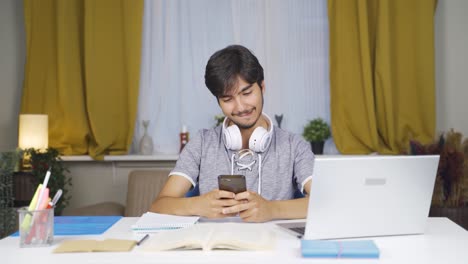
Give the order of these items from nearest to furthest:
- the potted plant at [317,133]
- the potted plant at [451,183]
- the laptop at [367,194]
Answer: the laptop at [367,194] < the potted plant at [451,183] < the potted plant at [317,133]

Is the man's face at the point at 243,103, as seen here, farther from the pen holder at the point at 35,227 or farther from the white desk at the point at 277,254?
the pen holder at the point at 35,227

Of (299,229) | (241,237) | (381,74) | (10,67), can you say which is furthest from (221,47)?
(241,237)

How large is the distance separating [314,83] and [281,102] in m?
0.26

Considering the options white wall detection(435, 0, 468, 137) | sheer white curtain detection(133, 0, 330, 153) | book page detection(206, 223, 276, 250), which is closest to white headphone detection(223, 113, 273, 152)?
book page detection(206, 223, 276, 250)

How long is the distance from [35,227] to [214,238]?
49 centimetres

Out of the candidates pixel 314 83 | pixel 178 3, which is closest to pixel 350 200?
pixel 314 83

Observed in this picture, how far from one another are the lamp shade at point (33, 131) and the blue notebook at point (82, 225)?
1.84 meters

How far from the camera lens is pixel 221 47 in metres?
4.13

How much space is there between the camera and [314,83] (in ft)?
13.5

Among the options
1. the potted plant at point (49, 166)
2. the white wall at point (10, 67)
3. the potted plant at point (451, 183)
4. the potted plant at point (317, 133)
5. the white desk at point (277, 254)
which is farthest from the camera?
the white wall at point (10, 67)

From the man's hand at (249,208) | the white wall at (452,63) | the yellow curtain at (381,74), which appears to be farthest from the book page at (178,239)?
the white wall at (452,63)

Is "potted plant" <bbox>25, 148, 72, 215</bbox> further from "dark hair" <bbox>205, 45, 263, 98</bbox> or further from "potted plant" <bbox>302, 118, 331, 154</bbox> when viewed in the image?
"dark hair" <bbox>205, 45, 263, 98</bbox>

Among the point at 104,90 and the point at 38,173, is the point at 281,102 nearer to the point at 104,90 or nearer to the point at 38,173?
the point at 104,90

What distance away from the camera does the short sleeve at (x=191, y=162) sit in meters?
2.34
